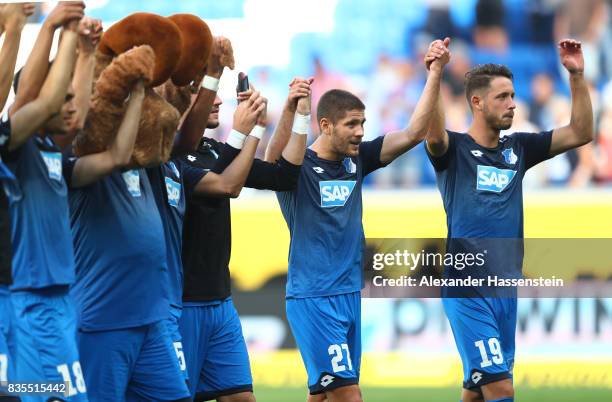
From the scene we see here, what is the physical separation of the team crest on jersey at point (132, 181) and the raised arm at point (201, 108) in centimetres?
66

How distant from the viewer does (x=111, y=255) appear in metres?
5.52

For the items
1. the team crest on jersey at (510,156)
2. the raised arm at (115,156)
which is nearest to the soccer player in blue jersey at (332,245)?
the team crest on jersey at (510,156)

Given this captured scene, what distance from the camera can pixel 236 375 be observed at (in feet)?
21.7

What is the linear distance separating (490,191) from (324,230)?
1086 millimetres

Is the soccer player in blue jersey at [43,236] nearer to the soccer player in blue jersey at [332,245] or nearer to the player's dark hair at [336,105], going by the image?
the soccer player in blue jersey at [332,245]

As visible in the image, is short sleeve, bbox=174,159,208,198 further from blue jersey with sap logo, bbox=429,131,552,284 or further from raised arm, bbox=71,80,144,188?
blue jersey with sap logo, bbox=429,131,552,284

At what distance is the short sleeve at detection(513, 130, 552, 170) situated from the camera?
25.3ft

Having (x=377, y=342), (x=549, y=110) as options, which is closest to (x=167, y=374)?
(x=377, y=342)

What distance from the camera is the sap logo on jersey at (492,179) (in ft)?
24.5

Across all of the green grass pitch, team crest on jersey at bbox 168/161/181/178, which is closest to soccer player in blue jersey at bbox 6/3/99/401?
team crest on jersey at bbox 168/161/181/178

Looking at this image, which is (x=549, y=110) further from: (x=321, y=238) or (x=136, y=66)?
(x=136, y=66)

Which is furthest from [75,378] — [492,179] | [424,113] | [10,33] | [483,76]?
[483,76]

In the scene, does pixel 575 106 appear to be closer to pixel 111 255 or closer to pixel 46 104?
pixel 111 255

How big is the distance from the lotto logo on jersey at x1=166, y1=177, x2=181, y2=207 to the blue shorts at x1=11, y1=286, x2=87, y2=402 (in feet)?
4.20
